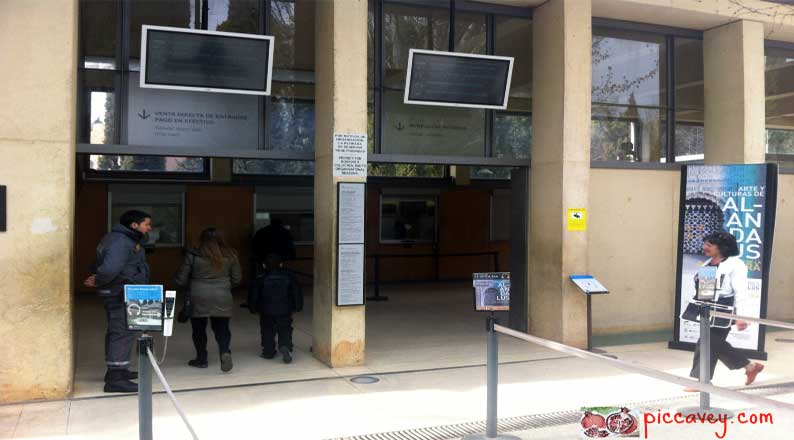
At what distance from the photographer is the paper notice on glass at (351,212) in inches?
291

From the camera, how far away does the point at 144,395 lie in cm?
396

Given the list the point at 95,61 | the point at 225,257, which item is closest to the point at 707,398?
the point at 225,257

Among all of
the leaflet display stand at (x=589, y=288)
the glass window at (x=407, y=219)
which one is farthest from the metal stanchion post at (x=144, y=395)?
the glass window at (x=407, y=219)

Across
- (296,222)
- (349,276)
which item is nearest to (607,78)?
(349,276)

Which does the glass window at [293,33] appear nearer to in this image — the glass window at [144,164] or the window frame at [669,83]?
the window frame at [669,83]

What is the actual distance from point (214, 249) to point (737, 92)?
7.23m

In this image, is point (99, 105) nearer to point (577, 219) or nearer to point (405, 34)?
point (405, 34)

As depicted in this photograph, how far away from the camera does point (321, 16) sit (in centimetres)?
768

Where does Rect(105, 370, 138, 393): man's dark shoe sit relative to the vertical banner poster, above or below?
below

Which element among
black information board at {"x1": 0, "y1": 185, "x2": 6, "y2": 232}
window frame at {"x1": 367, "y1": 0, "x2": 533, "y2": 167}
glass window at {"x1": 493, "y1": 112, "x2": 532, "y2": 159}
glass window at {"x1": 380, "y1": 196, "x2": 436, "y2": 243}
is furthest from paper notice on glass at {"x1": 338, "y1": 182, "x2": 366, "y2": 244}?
glass window at {"x1": 380, "y1": 196, "x2": 436, "y2": 243}

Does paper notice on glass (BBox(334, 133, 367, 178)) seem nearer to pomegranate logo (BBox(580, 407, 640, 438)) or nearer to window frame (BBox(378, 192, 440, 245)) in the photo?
pomegranate logo (BBox(580, 407, 640, 438))

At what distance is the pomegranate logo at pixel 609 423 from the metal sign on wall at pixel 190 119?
16.3 ft

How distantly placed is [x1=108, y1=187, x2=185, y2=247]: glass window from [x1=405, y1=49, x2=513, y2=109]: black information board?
25.9 feet

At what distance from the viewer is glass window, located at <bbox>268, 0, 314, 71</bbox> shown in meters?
8.15
